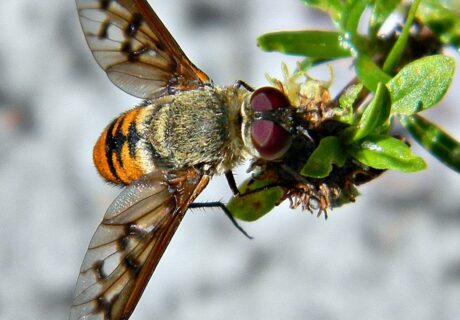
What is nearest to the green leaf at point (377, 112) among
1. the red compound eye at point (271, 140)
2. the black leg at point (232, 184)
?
the red compound eye at point (271, 140)

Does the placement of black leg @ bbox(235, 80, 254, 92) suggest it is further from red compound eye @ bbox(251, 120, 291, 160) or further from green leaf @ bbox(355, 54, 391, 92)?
green leaf @ bbox(355, 54, 391, 92)

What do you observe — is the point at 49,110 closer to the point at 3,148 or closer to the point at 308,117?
the point at 3,148

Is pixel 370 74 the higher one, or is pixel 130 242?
pixel 370 74

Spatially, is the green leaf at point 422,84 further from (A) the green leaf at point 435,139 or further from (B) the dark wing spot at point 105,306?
(B) the dark wing spot at point 105,306

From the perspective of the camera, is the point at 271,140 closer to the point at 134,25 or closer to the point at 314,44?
the point at 314,44

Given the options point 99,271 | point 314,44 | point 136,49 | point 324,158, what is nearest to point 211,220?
point 136,49

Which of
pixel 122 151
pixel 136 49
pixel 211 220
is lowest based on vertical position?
pixel 211 220
